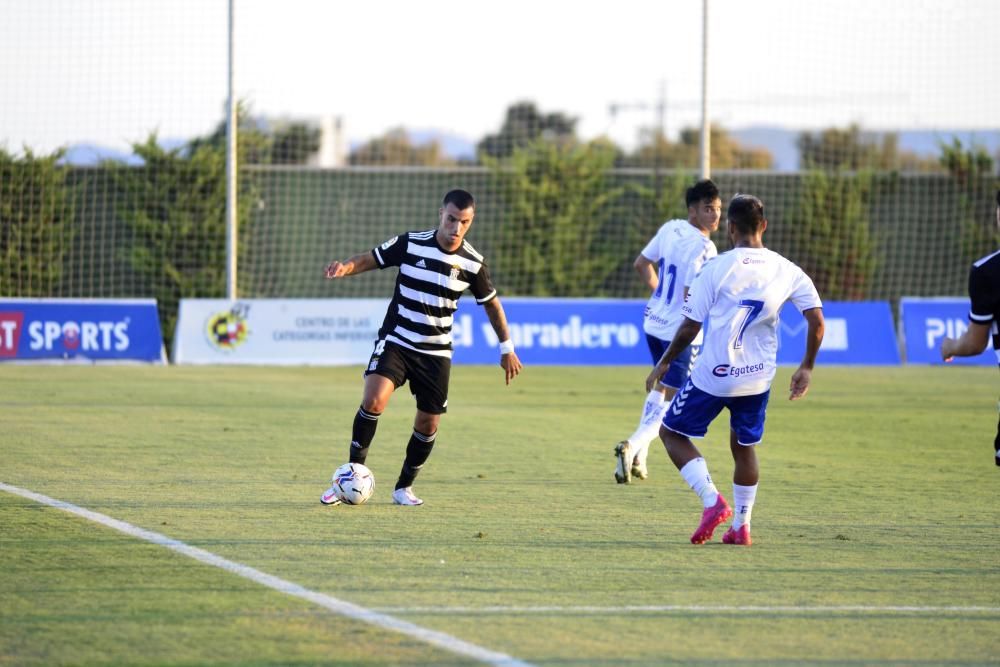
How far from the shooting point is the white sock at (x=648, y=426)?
10774 mm

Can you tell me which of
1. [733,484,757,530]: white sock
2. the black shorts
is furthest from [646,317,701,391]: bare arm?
the black shorts

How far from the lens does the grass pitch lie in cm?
553

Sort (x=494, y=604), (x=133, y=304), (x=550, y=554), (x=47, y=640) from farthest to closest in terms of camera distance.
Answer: (x=133, y=304), (x=550, y=554), (x=494, y=604), (x=47, y=640)

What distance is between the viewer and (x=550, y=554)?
7484 mm

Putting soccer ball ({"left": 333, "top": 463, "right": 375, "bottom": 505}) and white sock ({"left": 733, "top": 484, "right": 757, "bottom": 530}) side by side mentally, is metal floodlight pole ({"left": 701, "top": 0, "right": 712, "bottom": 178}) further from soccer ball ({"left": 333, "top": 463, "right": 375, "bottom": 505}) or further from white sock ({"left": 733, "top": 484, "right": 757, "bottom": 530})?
white sock ({"left": 733, "top": 484, "right": 757, "bottom": 530})

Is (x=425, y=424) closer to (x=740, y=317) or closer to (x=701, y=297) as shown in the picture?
(x=701, y=297)

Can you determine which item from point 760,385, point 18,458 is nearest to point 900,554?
point 760,385

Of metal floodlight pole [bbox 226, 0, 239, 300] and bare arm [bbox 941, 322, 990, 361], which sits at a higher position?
metal floodlight pole [bbox 226, 0, 239, 300]

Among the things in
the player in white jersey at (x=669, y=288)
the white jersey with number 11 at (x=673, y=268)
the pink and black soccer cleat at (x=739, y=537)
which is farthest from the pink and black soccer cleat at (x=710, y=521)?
the white jersey with number 11 at (x=673, y=268)

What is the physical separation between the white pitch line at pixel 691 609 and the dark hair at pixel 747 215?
2.36 metres

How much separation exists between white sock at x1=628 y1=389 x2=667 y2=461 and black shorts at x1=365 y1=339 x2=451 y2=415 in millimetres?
1869

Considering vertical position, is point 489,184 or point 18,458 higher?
point 489,184

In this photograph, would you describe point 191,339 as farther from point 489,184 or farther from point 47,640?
point 47,640

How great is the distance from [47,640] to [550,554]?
9.30 ft
